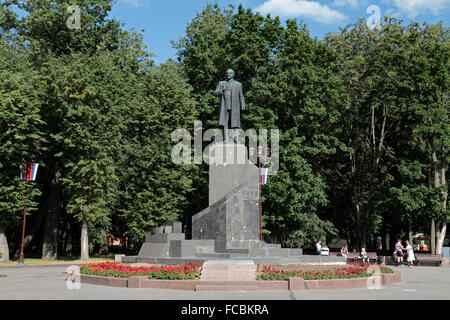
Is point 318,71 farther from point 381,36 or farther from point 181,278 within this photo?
point 181,278

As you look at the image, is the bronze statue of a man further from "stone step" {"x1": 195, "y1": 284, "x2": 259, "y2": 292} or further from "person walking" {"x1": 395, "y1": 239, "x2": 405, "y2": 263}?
"person walking" {"x1": 395, "y1": 239, "x2": 405, "y2": 263}

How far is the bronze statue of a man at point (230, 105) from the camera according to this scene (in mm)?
20938

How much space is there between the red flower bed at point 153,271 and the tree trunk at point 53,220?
21813 mm

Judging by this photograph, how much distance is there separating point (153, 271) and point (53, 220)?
25.4m

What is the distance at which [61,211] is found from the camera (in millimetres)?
40844

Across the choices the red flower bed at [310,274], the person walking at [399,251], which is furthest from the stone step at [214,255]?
the person walking at [399,251]

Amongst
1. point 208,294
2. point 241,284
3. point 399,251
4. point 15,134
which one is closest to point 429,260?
point 399,251

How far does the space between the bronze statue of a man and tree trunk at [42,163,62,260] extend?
68.1 ft

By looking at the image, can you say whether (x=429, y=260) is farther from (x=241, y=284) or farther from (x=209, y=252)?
(x=241, y=284)

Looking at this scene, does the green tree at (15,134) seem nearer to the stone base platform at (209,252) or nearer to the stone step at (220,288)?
the stone base platform at (209,252)

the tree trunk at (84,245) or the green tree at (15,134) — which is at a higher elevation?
the green tree at (15,134)

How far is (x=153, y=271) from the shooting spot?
14.3 metres

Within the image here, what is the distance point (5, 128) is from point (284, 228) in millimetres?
20607
